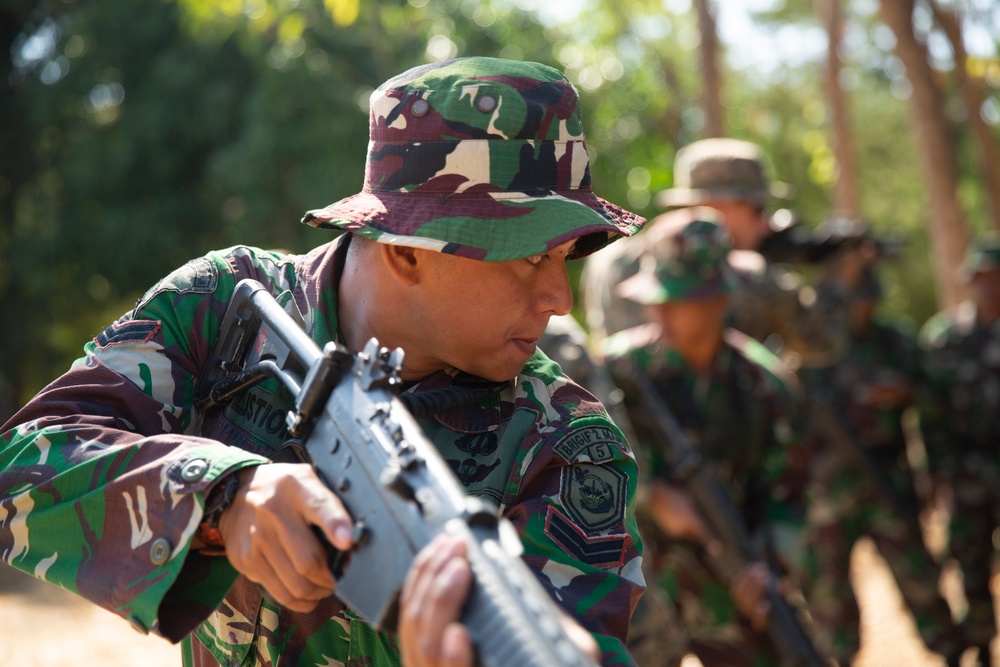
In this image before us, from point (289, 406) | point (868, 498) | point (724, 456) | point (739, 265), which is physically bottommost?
point (868, 498)

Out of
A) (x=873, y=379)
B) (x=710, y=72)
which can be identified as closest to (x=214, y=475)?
(x=873, y=379)

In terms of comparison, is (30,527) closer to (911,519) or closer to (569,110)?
(569,110)

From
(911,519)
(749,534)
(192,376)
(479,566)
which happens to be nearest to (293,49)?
(911,519)

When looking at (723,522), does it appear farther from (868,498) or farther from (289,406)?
(289,406)

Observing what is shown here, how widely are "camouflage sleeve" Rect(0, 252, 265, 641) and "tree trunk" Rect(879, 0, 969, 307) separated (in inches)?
351

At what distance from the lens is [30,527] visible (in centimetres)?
189

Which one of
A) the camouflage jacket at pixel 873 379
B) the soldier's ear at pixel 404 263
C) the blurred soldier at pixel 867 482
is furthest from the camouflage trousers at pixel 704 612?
the soldier's ear at pixel 404 263

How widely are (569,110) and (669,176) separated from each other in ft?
31.4

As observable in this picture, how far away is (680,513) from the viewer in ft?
17.5

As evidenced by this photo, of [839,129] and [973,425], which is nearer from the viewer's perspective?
[973,425]

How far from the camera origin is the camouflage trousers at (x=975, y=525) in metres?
8.09

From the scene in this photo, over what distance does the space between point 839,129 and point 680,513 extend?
7587mm

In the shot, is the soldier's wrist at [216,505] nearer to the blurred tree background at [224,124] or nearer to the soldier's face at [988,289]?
the soldier's face at [988,289]

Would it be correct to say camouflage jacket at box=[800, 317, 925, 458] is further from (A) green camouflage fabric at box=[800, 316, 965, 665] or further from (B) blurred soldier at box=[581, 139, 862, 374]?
(B) blurred soldier at box=[581, 139, 862, 374]
